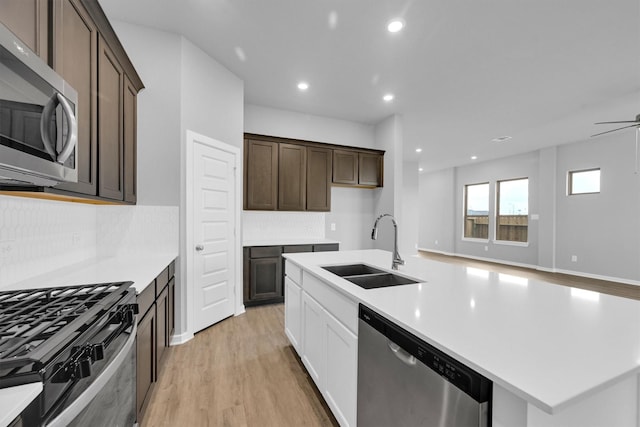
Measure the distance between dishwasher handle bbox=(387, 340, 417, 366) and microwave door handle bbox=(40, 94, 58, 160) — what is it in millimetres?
1491

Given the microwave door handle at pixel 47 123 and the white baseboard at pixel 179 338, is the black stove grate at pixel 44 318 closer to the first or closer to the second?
the microwave door handle at pixel 47 123

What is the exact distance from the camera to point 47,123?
980 millimetres

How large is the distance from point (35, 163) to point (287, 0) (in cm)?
218

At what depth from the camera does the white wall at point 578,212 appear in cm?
519

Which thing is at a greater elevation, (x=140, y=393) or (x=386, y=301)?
(x=386, y=301)

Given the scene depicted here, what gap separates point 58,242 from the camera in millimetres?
1934

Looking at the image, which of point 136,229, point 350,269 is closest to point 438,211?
point 350,269

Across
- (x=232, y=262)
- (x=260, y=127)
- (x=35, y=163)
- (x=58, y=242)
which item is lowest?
(x=232, y=262)

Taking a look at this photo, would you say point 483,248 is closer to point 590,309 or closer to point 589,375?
point 590,309

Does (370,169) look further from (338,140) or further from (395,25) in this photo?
(395,25)

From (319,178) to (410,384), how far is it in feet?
12.1

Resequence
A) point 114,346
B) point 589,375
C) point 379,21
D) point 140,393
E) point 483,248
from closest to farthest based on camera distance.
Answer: point 589,375, point 114,346, point 140,393, point 379,21, point 483,248

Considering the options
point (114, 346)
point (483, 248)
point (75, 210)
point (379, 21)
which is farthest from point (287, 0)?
point (483, 248)

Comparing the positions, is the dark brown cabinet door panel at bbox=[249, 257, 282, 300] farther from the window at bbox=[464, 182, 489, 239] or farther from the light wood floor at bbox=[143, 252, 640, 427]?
the window at bbox=[464, 182, 489, 239]
